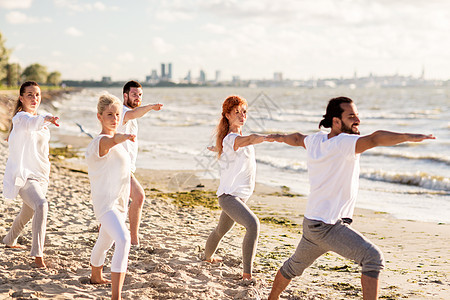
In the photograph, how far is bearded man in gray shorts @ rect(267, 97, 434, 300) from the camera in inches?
140

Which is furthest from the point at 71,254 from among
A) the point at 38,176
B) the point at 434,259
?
the point at 434,259

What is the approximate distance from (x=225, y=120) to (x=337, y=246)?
1987 millimetres

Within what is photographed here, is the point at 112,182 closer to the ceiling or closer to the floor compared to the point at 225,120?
closer to the floor

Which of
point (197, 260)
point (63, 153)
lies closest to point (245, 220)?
point (197, 260)

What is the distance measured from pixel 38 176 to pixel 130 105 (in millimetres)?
1443

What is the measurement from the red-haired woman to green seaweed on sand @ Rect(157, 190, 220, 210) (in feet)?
14.4

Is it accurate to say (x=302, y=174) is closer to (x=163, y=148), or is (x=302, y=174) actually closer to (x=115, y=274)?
(x=163, y=148)

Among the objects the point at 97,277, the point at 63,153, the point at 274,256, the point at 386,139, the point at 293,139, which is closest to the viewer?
the point at 386,139

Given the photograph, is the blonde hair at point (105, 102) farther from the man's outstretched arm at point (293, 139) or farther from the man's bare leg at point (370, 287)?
the man's bare leg at point (370, 287)

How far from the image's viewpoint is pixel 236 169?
4887 mm

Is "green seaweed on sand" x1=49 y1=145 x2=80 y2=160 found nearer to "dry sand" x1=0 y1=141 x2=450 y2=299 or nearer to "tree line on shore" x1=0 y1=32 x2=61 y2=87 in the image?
"dry sand" x1=0 y1=141 x2=450 y2=299

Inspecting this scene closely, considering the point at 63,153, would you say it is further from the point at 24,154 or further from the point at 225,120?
the point at 225,120

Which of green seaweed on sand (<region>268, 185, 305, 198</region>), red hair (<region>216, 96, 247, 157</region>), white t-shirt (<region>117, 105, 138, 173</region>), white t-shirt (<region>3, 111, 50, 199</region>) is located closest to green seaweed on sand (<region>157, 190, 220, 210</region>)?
green seaweed on sand (<region>268, 185, 305, 198</region>)

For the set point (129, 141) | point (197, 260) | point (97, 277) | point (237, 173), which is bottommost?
point (197, 260)
